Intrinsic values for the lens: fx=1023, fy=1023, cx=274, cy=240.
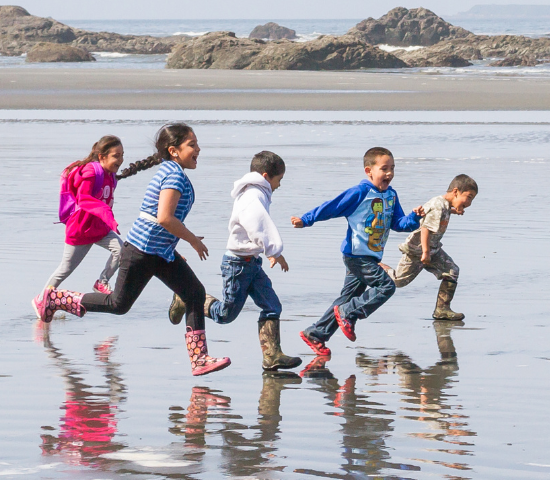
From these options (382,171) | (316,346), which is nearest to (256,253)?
(316,346)

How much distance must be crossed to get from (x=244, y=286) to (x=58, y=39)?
8057 centimetres

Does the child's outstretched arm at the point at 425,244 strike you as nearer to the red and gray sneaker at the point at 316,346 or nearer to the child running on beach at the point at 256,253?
the red and gray sneaker at the point at 316,346

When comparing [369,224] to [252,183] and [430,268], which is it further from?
[430,268]

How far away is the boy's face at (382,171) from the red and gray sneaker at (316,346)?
3.08ft

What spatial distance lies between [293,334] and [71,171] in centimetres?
174

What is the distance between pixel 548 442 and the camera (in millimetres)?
4043

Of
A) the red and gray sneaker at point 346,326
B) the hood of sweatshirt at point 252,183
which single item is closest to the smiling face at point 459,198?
the red and gray sneaker at point 346,326

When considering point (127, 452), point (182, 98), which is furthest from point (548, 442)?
point (182, 98)

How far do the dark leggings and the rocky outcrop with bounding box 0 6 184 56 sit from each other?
2717 inches

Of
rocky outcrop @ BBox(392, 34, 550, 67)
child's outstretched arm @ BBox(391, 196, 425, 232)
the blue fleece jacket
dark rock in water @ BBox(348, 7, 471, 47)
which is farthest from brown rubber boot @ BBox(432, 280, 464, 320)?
dark rock in water @ BBox(348, 7, 471, 47)

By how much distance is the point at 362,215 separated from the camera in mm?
5758

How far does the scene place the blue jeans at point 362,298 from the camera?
5.74m

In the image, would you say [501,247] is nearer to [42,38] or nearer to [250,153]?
[250,153]

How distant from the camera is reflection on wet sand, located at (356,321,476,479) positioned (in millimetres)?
4082
